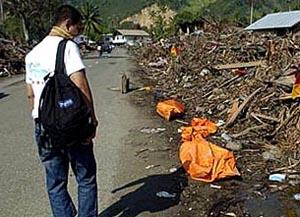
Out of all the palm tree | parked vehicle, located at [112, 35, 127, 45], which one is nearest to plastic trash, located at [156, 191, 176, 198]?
the palm tree

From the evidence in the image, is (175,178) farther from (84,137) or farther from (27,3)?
(27,3)

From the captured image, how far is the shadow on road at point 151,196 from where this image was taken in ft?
18.9

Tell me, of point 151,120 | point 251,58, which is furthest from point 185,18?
point 151,120

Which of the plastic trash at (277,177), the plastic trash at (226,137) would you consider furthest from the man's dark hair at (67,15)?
the plastic trash at (226,137)

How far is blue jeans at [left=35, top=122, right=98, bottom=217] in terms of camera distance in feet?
14.6

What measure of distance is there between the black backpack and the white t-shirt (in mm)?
42

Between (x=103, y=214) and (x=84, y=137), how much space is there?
155 cm

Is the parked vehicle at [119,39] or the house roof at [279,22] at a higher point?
the house roof at [279,22]

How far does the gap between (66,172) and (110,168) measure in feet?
9.73

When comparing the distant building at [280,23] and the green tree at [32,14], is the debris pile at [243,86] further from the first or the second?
the green tree at [32,14]

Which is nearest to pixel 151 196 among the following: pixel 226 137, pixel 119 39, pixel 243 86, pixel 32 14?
pixel 226 137

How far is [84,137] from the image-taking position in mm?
4340

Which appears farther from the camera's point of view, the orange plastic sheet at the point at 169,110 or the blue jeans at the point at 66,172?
the orange plastic sheet at the point at 169,110

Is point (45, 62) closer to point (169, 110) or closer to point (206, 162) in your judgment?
point (206, 162)
